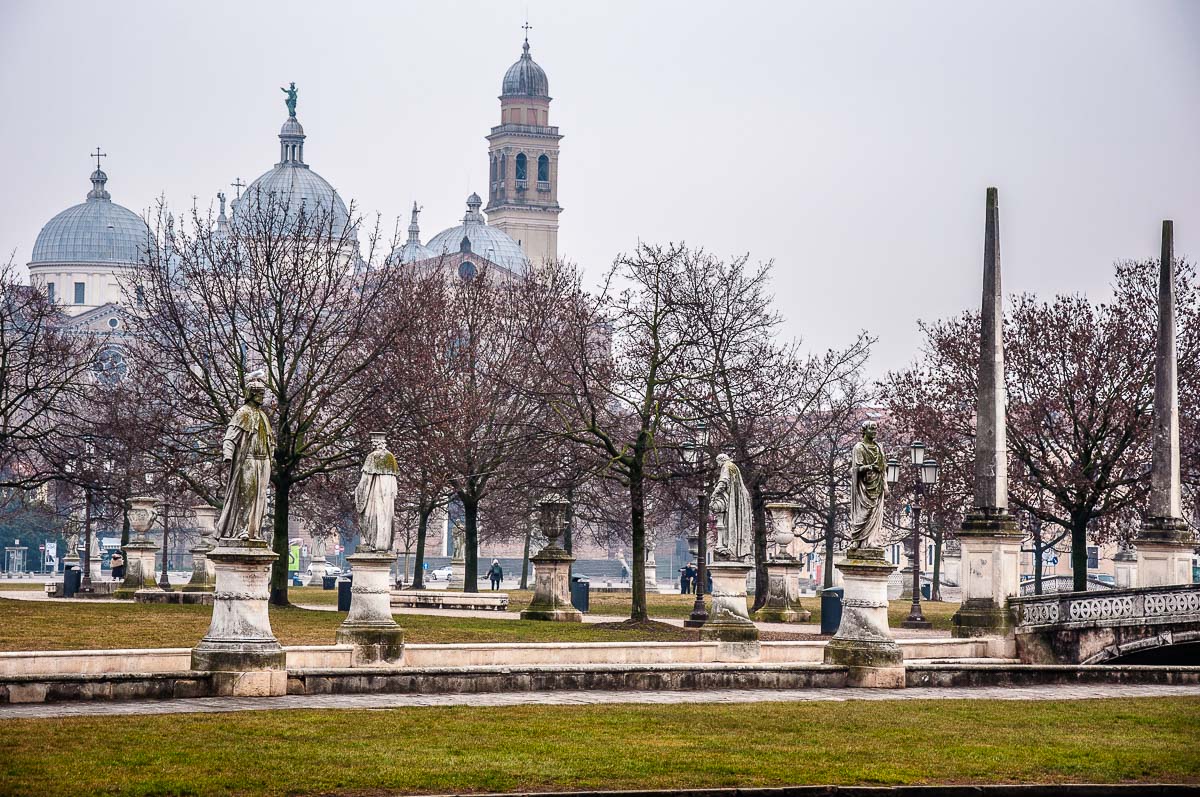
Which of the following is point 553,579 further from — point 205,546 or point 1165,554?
point 1165,554

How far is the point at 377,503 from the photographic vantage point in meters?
23.8

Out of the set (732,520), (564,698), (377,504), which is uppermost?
(377,504)

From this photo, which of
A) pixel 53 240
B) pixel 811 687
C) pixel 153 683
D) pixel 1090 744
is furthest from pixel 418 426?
pixel 53 240

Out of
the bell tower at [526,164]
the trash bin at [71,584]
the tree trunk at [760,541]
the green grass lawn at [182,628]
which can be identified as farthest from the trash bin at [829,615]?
the bell tower at [526,164]

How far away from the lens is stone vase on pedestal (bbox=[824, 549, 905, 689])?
23.3 metres

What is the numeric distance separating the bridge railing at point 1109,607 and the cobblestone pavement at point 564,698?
5.95 metres

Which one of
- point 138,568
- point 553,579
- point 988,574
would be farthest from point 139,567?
point 988,574

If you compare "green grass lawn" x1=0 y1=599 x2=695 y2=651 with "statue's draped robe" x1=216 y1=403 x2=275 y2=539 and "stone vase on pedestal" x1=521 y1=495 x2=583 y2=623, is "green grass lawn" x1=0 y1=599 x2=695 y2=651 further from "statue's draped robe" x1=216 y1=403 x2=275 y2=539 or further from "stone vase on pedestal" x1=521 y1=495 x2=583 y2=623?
"statue's draped robe" x1=216 y1=403 x2=275 y2=539

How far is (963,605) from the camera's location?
31.1 meters

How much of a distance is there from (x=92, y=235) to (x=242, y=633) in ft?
487

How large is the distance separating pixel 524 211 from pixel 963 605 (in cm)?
15136

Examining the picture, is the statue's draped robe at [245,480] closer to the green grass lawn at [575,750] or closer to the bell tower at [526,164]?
the green grass lawn at [575,750]

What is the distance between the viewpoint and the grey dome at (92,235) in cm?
16175

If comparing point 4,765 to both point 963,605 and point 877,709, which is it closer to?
point 877,709
